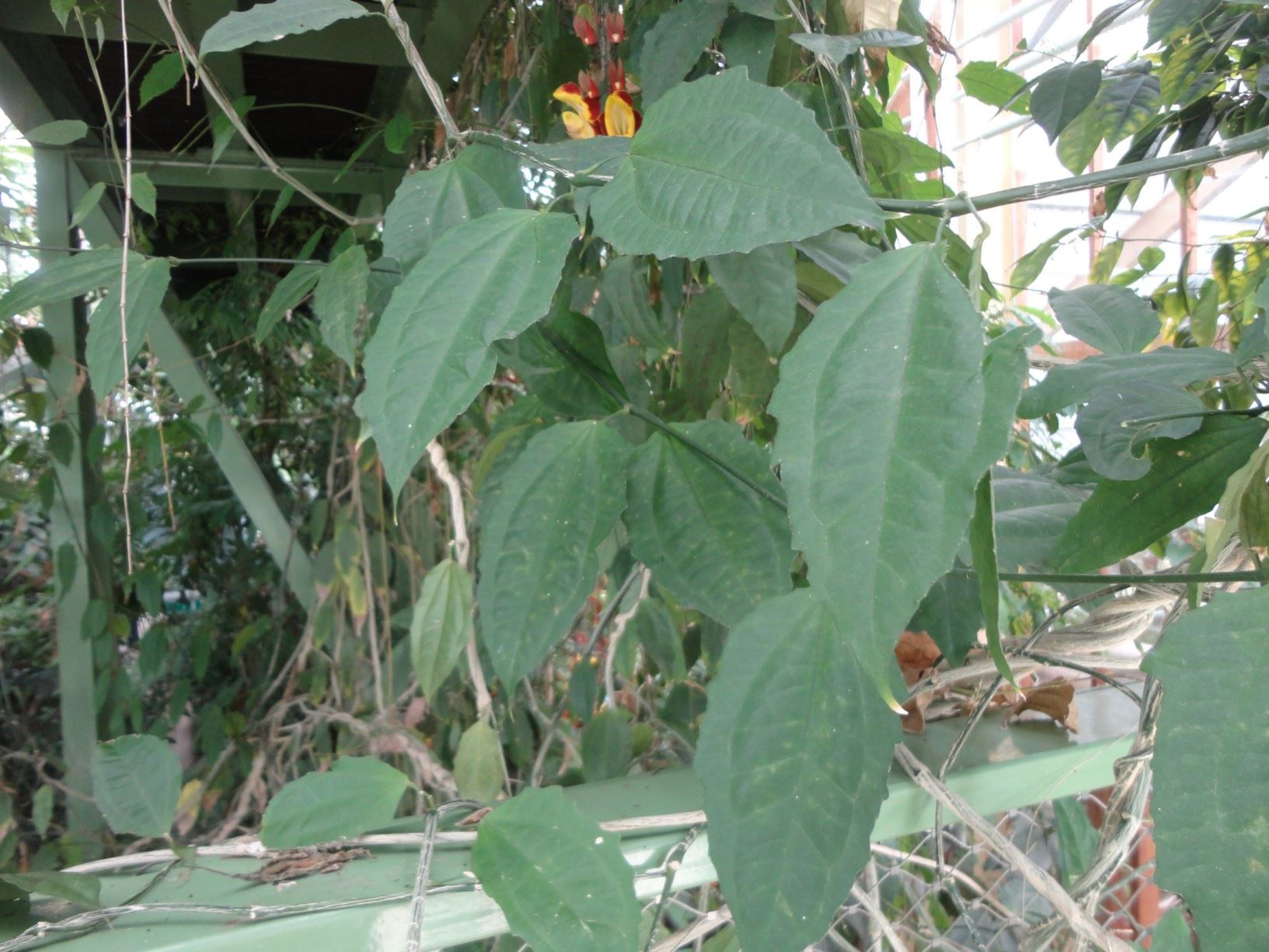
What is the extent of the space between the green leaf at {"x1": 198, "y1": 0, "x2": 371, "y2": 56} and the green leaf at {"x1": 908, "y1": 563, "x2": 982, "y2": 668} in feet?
1.31

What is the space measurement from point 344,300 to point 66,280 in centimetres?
18

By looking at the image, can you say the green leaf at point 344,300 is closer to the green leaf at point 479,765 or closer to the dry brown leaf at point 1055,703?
the green leaf at point 479,765

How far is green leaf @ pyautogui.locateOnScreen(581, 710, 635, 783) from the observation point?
0.74 meters

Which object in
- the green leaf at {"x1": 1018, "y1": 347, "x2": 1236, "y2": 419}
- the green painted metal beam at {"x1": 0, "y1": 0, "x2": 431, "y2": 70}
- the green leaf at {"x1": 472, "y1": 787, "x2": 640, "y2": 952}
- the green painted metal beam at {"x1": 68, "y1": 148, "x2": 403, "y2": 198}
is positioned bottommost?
the green leaf at {"x1": 472, "y1": 787, "x2": 640, "y2": 952}

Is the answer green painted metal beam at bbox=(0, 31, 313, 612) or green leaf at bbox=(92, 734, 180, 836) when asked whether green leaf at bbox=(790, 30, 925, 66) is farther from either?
green painted metal beam at bbox=(0, 31, 313, 612)

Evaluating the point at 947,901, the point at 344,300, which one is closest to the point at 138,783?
the point at 344,300

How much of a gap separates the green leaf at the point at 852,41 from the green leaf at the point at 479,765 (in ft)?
1.64

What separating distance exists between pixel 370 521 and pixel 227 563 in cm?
93

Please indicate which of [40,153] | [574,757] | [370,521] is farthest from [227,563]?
[574,757]

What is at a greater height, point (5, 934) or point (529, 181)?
point (529, 181)

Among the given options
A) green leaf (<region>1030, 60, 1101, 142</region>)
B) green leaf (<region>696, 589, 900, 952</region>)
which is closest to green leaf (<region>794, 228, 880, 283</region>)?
green leaf (<region>696, 589, 900, 952</region>)

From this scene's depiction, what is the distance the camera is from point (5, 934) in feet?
1.29

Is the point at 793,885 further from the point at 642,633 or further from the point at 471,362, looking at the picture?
the point at 642,633

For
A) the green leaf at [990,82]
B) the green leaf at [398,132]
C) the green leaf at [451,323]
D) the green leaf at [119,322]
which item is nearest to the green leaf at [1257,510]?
the green leaf at [451,323]
